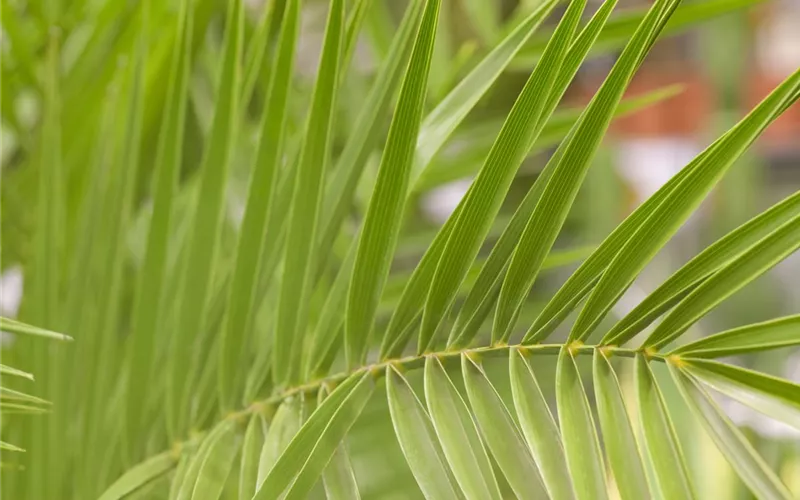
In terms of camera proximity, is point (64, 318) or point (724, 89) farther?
point (724, 89)

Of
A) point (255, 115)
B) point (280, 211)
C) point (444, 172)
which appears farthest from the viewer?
point (255, 115)

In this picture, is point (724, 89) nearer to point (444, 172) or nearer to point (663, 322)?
point (444, 172)

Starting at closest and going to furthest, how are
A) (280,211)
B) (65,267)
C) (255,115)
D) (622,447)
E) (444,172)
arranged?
(622,447), (280,211), (65,267), (444,172), (255,115)

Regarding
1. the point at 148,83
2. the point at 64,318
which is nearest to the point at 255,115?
the point at 148,83

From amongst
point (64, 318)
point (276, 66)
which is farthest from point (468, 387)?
point (64, 318)

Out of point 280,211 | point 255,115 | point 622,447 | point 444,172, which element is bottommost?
point 622,447

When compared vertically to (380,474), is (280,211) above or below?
above
